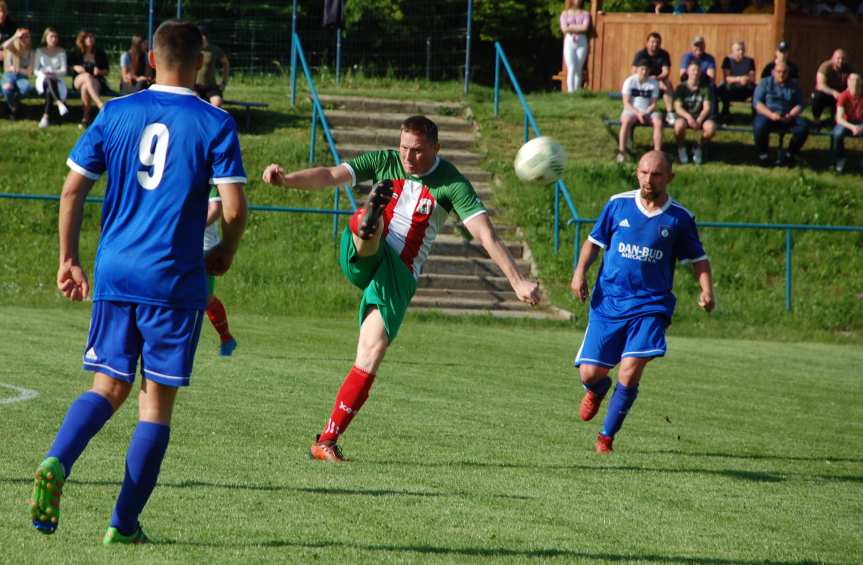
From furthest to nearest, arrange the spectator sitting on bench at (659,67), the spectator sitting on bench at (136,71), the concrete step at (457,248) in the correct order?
the spectator sitting on bench at (659,67)
the spectator sitting on bench at (136,71)
the concrete step at (457,248)

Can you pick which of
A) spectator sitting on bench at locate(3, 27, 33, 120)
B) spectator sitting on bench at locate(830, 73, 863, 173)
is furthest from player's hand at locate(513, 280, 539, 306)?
spectator sitting on bench at locate(830, 73, 863, 173)

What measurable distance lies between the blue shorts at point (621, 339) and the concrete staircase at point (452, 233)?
10.0 m

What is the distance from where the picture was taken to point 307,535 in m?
5.50

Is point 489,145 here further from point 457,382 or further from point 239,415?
point 239,415

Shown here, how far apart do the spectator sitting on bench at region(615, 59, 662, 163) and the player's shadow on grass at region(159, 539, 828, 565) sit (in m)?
17.7

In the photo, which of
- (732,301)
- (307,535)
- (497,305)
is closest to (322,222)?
(497,305)

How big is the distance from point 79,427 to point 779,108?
1981 centimetres

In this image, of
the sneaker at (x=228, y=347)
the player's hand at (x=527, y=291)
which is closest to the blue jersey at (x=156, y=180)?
the player's hand at (x=527, y=291)

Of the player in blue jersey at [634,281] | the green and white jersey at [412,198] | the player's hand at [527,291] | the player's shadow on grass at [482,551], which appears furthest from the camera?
the player in blue jersey at [634,281]

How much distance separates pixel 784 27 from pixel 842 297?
8.01 metres

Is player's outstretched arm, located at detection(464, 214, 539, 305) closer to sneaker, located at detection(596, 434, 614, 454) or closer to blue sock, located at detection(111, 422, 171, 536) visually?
sneaker, located at detection(596, 434, 614, 454)

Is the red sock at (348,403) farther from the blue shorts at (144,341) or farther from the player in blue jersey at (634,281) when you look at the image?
the blue shorts at (144,341)

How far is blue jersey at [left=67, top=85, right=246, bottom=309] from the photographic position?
499 centimetres

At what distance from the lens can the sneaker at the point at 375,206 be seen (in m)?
7.16
